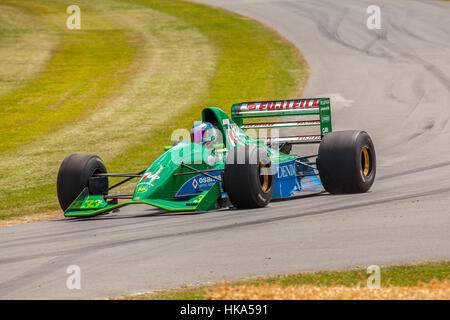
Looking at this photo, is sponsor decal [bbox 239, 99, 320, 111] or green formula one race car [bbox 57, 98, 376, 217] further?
sponsor decal [bbox 239, 99, 320, 111]

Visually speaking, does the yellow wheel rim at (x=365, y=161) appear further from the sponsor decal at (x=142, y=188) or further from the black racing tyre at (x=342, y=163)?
the sponsor decal at (x=142, y=188)

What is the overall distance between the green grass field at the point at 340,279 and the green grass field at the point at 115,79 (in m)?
7.20

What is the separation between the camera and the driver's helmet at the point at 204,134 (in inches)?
512

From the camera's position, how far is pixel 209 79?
30125 mm

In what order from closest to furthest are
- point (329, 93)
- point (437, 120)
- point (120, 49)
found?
point (437, 120), point (329, 93), point (120, 49)

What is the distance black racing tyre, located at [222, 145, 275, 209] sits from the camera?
11.4 metres

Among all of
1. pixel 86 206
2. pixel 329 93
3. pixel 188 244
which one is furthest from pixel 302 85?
pixel 188 244

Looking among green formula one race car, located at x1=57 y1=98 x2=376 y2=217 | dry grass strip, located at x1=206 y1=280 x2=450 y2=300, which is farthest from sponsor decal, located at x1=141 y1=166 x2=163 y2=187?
dry grass strip, located at x1=206 y1=280 x2=450 y2=300

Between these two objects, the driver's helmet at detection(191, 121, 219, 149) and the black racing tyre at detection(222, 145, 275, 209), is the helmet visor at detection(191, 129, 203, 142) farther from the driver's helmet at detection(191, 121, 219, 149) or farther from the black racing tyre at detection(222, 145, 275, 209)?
the black racing tyre at detection(222, 145, 275, 209)

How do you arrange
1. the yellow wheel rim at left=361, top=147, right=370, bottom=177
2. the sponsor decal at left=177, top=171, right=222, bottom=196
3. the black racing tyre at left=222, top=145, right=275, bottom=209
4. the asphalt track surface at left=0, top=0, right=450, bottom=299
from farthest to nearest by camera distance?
the yellow wheel rim at left=361, top=147, right=370, bottom=177, the sponsor decal at left=177, top=171, right=222, bottom=196, the black racing tyre at left=222, top=145, right=275, bottom=209, the asphalt track surface at left=0, top=0, right=450, bottom=299

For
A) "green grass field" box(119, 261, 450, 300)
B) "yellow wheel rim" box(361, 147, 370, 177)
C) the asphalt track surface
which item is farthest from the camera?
"yellow wheel rim" box(361, 147, 370, 177)

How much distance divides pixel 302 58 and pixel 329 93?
19.9ft

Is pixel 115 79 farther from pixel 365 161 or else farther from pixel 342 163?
pixel 342 163

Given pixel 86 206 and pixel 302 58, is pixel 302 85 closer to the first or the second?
pixel 302 58
